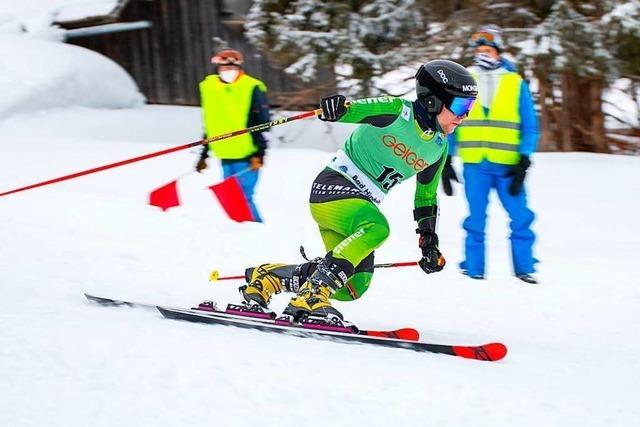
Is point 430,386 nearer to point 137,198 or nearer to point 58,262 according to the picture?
point 58,262

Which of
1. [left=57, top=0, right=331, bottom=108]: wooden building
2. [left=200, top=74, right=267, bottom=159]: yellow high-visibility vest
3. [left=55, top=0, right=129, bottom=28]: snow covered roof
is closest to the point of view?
[left=200, top=74, right=267, bottom=159]: yellow high-visibility vest

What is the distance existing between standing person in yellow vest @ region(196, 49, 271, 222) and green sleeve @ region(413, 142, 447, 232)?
10.6 feet

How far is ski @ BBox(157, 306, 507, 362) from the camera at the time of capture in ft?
13.8

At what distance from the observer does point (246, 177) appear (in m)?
8.00

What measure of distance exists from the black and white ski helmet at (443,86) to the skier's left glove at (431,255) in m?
0.78

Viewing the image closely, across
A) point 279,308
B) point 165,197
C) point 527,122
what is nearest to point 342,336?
point 279,308

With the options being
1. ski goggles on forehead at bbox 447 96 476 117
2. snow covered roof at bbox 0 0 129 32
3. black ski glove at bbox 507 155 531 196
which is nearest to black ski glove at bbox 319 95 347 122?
ski goggles on forehead at bbox 447 96 476 117

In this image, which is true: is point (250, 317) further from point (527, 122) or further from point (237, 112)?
point (237, 112)

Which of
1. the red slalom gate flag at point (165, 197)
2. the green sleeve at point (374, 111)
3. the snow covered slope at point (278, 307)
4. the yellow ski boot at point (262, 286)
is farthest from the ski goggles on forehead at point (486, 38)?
the red slalom gate flag at point (165, 197)

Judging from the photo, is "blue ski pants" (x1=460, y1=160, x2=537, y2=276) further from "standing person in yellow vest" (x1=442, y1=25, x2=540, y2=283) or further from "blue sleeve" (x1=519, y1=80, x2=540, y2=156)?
"blue sleeve" (x1=519, y1=80, x2=540, y2=156)

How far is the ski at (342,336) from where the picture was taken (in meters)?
4.20

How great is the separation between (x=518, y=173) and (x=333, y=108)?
256 centimetres

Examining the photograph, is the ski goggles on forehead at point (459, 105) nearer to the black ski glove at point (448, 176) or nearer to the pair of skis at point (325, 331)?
the pair of skis at point (325, 331)

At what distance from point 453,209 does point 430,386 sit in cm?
517
